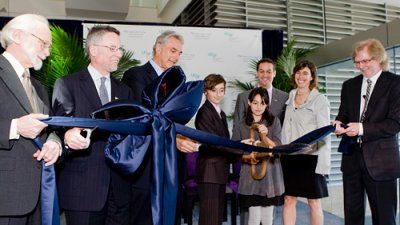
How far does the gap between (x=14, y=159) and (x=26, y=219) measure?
1.01ft

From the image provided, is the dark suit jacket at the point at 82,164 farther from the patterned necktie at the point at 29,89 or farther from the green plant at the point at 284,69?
the green plant at the point at 284,69

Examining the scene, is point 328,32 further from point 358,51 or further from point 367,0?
point 358,51

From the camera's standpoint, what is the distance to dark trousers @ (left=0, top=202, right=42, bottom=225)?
160 centimetres

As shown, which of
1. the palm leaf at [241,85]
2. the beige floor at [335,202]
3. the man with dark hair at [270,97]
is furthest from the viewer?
the palm leaf at [241,85]

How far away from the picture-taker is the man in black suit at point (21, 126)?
1560 mm

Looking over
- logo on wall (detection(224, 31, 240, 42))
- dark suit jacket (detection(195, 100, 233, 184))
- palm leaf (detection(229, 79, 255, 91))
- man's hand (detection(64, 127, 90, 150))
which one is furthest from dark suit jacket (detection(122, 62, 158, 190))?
logo on wall (detection(224, 31, 240, 42))

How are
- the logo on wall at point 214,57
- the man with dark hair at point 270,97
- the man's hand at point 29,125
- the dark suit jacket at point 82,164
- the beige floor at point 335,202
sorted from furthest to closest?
the logo on wall at point 214,57 → the beige floor at point 335,202 → the man with dark hair at point 270,97 → the dark suit jacket at point 82,164 → the man's hand at point 29,125

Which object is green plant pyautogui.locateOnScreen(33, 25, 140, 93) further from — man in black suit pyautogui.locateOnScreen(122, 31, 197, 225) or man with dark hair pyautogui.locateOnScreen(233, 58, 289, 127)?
man in black suit pyautogui.locateOnScreen(122, 31, 197, 225)

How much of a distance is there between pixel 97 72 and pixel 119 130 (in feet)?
2.25

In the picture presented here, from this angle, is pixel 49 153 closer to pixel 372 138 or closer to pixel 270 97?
pixel 372 138

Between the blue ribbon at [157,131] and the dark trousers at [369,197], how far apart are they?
5.04ft

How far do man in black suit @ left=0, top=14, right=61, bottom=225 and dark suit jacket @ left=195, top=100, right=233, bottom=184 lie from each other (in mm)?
1382

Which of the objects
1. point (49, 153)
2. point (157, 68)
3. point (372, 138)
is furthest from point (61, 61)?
point (372, 138)

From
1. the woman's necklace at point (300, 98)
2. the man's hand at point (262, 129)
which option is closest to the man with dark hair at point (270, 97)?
the woman's necklace at point (300, 98)
